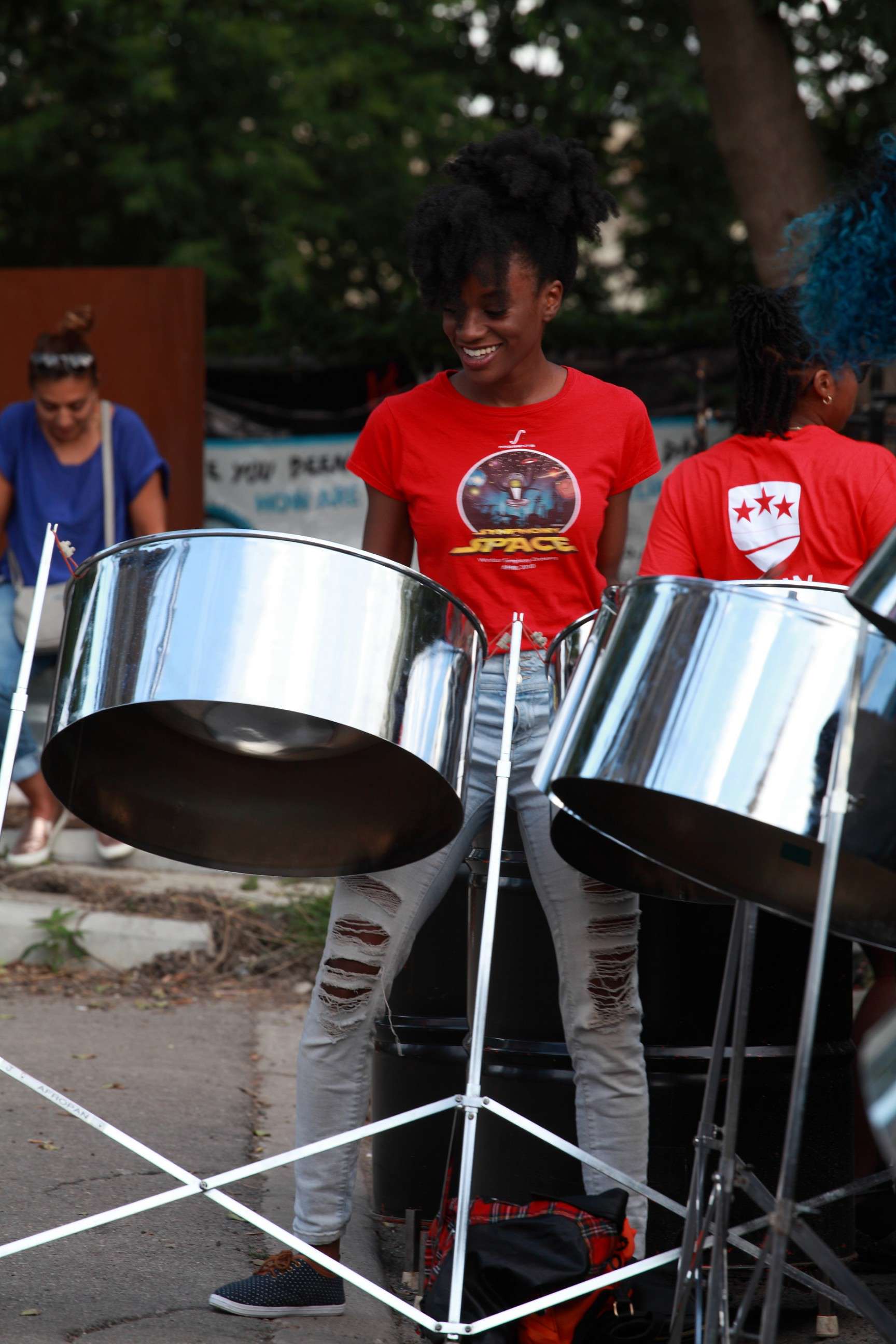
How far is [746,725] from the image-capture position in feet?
4.80

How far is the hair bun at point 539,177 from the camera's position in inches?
76.6

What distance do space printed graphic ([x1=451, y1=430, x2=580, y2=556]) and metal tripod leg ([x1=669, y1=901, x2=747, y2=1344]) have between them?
502mm

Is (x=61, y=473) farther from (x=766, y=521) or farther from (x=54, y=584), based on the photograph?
(x=766, y=521)

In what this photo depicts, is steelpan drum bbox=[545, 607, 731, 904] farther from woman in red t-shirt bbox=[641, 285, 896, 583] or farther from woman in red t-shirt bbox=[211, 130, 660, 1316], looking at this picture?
woman in red t-shirt bbox=[641, 285, 896, 583]

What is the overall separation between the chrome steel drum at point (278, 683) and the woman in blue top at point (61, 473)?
175 cm

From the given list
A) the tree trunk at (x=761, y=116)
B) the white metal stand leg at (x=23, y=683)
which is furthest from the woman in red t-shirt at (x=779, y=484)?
the tree trunk at (x=761, y=116)

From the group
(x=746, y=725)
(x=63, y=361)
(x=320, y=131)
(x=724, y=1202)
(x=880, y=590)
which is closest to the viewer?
(x=880, y=590)

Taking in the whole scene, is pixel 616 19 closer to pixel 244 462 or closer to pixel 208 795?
pixel 244 462

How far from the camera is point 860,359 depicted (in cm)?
187

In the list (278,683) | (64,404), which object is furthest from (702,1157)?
(64,404)

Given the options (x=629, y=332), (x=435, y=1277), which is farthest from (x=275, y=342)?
(x=435, y=1277)

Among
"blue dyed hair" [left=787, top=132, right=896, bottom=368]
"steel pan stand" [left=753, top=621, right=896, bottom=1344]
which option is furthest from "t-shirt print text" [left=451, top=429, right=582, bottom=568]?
"steel pan stand" [left=753, top=621, right=896, bottom=1344]

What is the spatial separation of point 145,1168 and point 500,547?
3.70 ft

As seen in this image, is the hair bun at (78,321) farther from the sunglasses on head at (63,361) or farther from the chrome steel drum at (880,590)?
the chrome steel drum at (880,590)
